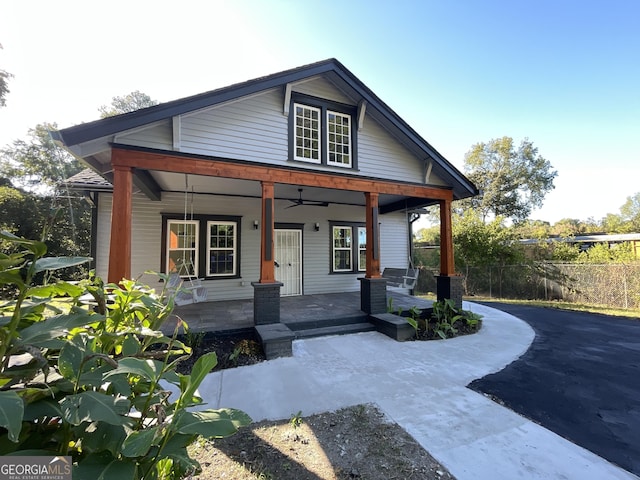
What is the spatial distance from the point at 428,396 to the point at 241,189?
238 inches

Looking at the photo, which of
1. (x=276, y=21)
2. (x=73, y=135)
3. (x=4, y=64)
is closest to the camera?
(x=73, y=135)

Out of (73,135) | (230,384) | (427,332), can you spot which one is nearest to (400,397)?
(230,384)

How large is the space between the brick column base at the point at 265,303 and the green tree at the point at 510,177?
2421 cm

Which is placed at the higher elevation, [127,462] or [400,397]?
[127,462]

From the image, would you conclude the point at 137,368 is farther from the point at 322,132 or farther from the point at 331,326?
the point at 322,132

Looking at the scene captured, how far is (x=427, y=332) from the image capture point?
560 centimetres

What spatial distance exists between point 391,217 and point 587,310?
21.8 ft

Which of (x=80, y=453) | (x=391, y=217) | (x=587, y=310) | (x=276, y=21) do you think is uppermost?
(x=276, y=21)

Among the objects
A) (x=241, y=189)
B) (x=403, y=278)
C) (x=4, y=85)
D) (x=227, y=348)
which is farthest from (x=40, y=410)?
(x=4, y=85)

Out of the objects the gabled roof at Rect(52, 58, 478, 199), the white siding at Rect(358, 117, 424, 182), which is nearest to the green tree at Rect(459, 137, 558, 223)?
the gabled roof at Rect(52, 58, 478, 199)

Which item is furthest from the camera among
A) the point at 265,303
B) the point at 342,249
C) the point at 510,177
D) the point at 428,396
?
the point at 510,177

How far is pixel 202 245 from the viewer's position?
24.1 ft

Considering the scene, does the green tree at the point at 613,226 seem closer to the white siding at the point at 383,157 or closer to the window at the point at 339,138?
the white siding at the point at 383,157

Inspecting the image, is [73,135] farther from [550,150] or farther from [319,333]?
[550,150]
